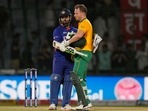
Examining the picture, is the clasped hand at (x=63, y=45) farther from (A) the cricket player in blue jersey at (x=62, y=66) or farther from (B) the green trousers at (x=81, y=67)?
(A) the cricket player in blue jersey at (x=62, y=66)

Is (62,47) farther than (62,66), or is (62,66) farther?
(62,66)

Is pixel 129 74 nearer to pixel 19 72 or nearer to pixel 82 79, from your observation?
pixel 19 72

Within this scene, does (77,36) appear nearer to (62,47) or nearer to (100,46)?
(62,47)

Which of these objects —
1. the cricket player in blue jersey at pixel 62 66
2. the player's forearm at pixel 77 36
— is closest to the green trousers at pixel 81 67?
the player's forearm at pixel 77 36

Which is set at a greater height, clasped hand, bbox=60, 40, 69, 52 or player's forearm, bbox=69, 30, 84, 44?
player's forearm, bbox=69, 30, 84, 44

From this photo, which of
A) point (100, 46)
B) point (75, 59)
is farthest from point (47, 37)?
point (75, 59)

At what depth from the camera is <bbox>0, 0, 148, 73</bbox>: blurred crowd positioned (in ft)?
67.1

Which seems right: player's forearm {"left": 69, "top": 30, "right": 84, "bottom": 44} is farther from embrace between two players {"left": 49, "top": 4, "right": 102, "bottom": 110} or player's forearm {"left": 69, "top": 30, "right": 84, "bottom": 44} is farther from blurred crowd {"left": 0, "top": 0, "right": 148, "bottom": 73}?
blurred crowd {"left": 0, "top": 0, "right": 148, "bottom": 73}

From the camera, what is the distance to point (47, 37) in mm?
21562

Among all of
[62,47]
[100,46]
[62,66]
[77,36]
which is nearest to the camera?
[77,36]

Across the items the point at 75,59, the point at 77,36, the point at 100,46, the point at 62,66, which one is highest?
the point at 77,36

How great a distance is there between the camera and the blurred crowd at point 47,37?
20453 mm

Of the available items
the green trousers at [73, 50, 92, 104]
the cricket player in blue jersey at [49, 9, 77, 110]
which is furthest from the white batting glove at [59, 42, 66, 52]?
the cricket player in blue jersey at [49, 9, 77, 110]

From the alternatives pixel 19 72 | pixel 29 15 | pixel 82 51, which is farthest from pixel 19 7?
pixel 82 51
